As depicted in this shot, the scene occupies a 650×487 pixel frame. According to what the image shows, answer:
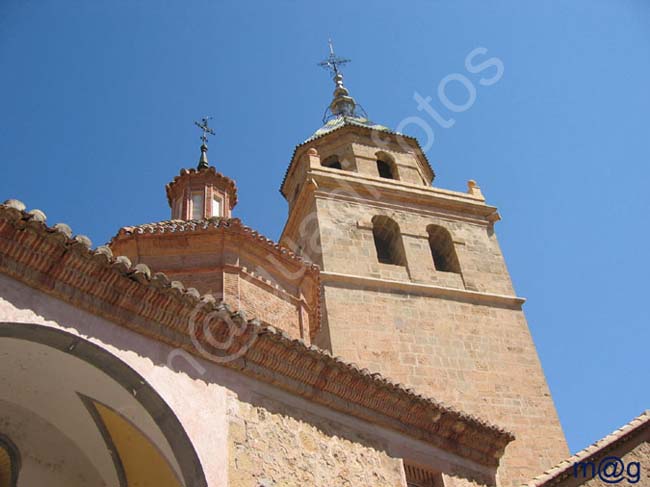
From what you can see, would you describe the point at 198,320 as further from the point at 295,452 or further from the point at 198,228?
the point at 198,228

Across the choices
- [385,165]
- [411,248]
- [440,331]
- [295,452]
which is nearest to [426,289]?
[440,331]

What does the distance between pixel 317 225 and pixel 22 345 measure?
11529mm

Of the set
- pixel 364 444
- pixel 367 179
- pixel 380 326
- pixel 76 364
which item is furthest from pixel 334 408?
pixel 367 179

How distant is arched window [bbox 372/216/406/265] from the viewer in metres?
17.7

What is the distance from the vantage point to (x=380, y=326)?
15117 mm

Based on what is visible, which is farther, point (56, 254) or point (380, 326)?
point (380, 326)

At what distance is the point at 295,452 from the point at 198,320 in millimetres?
1478

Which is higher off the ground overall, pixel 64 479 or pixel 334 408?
pixel 334 408

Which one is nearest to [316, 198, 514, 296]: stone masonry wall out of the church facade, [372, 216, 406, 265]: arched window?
[372, 216, 406, 265]: arched window

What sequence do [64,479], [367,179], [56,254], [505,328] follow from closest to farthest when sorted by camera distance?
[56,254] → [64,479] → [505,328] → [367,179]

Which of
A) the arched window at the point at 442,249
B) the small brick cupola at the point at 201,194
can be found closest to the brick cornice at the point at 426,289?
the arched window at the point at 442,249

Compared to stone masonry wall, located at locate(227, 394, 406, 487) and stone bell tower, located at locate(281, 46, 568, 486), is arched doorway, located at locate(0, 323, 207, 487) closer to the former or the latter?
stone masonry wall, located at locate(227, 394, 406, 487)

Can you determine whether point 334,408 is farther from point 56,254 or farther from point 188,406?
point 56,254

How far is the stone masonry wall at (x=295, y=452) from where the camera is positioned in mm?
6238
